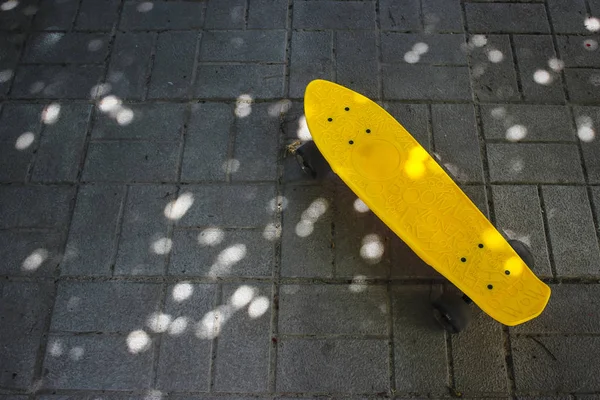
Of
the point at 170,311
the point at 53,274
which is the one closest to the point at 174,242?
the point at 170,311

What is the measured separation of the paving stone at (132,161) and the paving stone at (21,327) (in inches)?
31.3

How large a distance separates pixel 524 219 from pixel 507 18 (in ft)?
5.45

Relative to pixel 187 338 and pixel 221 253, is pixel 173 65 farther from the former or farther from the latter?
pixel 187 338

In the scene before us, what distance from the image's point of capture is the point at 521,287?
253 centimetres

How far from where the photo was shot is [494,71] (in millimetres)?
3574

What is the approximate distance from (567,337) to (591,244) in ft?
2.04

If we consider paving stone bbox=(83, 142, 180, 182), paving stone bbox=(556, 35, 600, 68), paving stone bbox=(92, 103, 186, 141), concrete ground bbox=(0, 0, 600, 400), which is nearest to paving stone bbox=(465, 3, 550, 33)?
concrete ground bbox=(0, 0, 600, 400)

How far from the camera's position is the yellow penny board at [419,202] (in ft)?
8.30

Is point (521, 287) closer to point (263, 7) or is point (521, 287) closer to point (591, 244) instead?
point (591, 244)

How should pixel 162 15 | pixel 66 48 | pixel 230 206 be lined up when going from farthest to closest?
→ 1. pixel 162 15
2. pixel 66 48
3. pixel 230 206

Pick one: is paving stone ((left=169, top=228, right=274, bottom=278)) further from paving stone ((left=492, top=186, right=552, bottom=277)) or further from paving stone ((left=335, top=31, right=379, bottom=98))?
paving stone ((left=492, top=186, right=552, bottom=277))

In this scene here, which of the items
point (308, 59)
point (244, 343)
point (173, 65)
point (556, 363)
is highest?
point (173, 65)

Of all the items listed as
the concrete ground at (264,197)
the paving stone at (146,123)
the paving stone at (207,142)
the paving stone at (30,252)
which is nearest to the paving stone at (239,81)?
the concrete ground at (264,197)

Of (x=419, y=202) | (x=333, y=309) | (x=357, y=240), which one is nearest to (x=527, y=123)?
(x=419, y=202)
